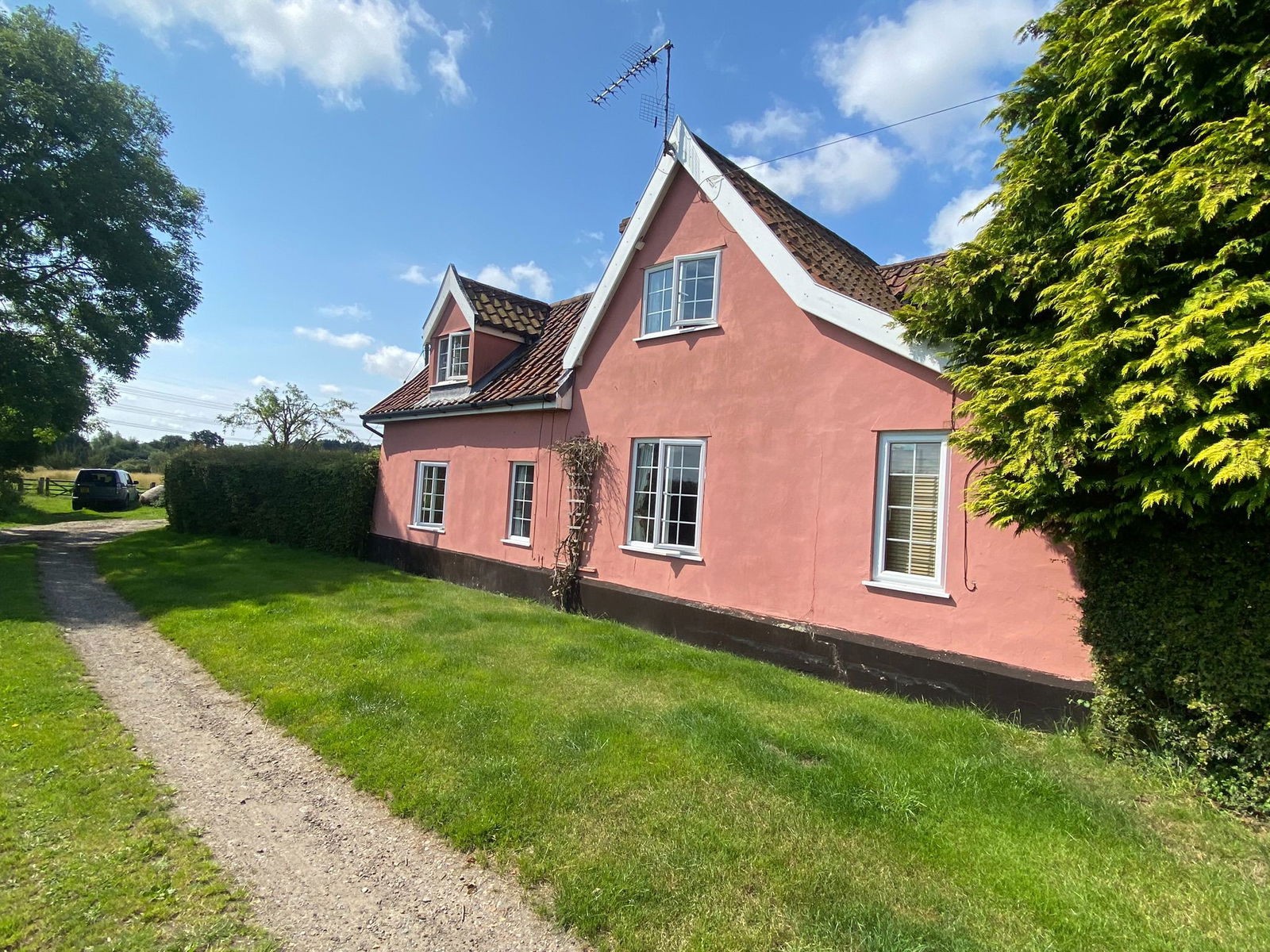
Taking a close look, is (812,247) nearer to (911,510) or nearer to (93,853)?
(911,510)

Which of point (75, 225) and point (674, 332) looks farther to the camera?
point (75, 225)

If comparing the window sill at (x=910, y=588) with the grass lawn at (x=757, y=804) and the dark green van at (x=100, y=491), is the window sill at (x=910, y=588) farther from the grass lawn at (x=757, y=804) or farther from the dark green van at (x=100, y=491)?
the dark green van at (x=100, y=491)

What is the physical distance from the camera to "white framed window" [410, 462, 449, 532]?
15203 millimetres

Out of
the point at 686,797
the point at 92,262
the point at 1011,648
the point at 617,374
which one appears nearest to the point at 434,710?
the point at 686,797

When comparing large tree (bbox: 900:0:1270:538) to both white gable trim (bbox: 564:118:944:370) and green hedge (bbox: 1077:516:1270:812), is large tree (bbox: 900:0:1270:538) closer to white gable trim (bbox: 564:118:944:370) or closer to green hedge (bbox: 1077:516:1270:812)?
green hedge (bbox: 1077:516:1270:812)

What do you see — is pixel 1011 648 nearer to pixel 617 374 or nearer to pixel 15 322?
pixel 617 374

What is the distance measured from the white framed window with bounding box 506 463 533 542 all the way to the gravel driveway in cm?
644

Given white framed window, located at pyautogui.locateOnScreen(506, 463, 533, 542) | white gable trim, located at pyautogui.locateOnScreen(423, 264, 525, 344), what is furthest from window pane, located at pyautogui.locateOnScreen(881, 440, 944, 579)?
white gable trim, located at pyautogui.locateOnScreen(423, 264, 525, 344)

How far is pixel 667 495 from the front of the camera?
1002 cm

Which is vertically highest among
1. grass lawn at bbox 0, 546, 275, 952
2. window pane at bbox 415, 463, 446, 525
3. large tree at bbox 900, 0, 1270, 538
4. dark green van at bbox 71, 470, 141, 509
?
large tree at bbox 900, 0, 1270, 538

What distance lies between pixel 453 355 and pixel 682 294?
7510 mm

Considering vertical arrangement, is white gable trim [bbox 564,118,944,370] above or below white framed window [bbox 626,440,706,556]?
above

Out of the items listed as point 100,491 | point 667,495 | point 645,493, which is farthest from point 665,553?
point 100,491

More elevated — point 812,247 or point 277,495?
point 812,247
